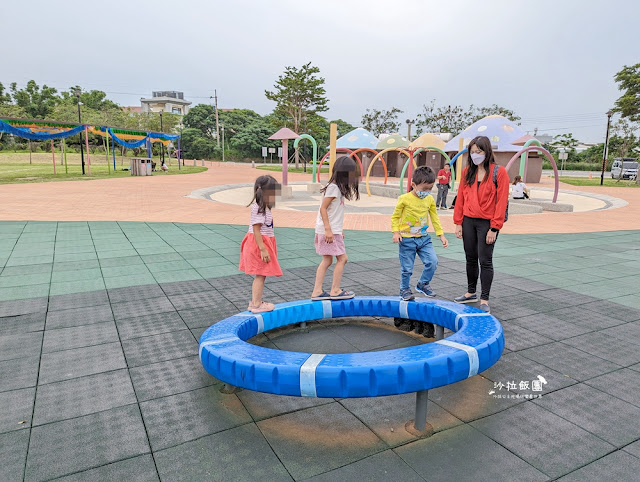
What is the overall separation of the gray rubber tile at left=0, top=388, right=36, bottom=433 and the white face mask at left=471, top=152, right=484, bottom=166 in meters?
3.88

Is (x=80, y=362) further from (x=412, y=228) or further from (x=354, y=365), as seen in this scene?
(x=412, y=228)

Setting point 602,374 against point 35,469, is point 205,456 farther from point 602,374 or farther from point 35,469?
point 602,374

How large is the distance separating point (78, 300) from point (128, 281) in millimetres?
794

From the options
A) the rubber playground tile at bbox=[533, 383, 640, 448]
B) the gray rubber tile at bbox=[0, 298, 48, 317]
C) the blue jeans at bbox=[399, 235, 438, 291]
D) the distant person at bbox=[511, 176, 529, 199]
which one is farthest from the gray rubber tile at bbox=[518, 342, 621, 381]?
the distant person at bbox=[511, 176, 529, 199]

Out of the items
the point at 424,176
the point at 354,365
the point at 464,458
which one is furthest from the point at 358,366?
the point at 424,176

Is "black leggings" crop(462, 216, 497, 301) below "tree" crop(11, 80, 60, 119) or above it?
below

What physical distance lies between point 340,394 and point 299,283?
3.10m

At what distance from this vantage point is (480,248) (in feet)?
13.9

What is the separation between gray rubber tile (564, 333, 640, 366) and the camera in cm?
337

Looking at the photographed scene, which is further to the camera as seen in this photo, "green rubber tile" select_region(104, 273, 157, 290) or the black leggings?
"green rubber tile" select_region(104, 273, 157, 290)

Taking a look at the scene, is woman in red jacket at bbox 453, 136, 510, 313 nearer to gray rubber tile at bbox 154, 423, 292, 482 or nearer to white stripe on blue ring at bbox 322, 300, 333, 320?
white stripe on blue ring at bbox 322, 300, 333, 320

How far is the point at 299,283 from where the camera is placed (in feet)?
17.7

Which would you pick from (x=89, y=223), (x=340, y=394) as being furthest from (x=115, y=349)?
(x=89, y=223)

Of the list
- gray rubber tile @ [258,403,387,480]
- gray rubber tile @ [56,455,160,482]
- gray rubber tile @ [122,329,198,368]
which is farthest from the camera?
gray rubber tile @ [122,329,198,368]
